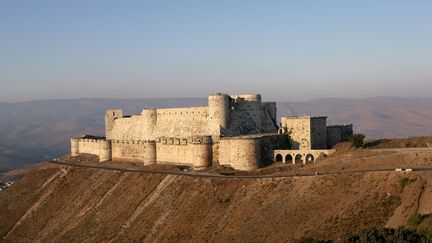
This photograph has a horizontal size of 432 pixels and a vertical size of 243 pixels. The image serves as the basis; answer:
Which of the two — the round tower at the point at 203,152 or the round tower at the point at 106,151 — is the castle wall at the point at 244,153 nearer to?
the round tower at the point at 203,152

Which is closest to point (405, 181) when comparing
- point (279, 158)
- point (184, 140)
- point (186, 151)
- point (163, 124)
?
point (279, 158)

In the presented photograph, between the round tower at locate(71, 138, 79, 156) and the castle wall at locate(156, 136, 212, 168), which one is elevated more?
the castle wall at locate(156, 136, 212, 168)

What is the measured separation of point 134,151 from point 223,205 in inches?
1359

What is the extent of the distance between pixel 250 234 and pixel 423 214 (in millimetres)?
15266

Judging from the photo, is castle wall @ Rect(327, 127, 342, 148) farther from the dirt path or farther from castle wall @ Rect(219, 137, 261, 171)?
the dirt path

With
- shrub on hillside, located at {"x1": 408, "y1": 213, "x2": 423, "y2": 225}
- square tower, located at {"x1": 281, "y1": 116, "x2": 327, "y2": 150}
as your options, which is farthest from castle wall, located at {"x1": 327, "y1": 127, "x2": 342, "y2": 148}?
shrub on hillside, located at {"x1": 408, "y1": 213, "x2": 423, "y2": 225}

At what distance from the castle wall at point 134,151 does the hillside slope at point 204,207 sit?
5.43 metres

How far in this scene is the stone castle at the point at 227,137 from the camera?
72.1 m

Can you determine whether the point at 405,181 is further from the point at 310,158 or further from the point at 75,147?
the point at 75,147

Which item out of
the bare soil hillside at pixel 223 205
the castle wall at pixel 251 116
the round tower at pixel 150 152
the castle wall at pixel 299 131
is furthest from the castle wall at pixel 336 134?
the round tower at pixel 150 152

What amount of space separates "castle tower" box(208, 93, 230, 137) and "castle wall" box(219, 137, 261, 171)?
22.2ft

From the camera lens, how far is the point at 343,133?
80188 millimetres

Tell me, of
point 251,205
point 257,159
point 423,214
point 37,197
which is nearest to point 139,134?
point 37,197

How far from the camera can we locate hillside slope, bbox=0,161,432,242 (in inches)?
1848
